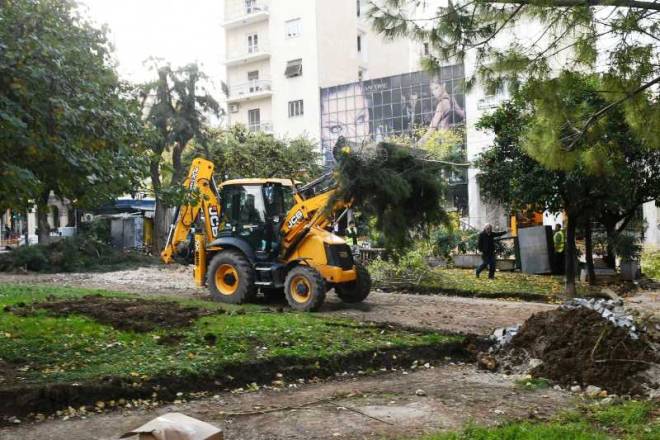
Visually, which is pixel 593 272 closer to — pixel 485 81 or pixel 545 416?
pixel 485 81

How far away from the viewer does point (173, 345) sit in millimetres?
8664

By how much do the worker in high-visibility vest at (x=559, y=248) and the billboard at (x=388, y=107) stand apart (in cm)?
1878

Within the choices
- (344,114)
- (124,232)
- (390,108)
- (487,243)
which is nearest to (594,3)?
(487,243)

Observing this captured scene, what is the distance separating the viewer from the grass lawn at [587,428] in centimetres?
534

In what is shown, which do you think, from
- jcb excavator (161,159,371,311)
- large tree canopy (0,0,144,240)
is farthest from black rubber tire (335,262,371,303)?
large tree canopy (0,0,144,240)

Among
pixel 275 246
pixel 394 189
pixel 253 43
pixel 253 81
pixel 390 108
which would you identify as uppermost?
pixel 253 43

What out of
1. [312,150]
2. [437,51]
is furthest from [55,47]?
[312,150]

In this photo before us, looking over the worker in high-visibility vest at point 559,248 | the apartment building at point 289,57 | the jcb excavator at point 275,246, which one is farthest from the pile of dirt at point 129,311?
the apartment building at point 289,57

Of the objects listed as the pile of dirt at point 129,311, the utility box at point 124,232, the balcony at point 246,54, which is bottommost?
the pile of dirt at point 129,311

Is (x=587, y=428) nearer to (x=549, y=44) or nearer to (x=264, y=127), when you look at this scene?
(x=549, y=44)

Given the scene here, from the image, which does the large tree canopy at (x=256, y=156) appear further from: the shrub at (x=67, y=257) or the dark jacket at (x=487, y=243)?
the dark jacket at (x=487, y=243)

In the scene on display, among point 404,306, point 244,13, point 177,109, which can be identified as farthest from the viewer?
point 244,13

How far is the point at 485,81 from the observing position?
817 cm

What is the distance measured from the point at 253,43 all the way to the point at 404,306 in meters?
39.4
